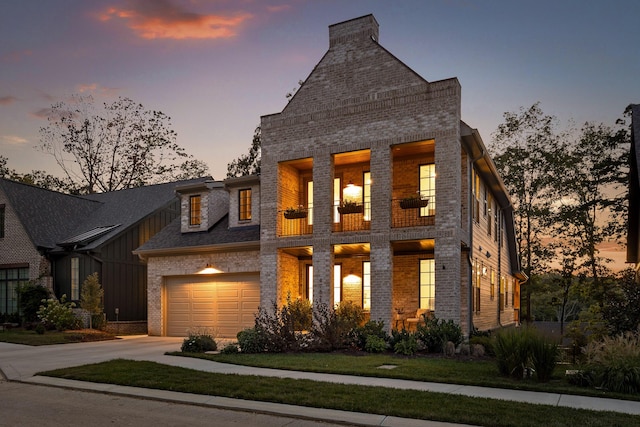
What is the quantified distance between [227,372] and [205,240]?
10992 millimetres

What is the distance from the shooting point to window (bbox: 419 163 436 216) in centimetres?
1912

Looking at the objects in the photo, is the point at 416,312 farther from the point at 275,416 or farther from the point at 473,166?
the point at 275,416

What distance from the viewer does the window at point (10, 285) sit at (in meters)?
26.9

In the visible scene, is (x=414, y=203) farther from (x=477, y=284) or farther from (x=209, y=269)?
(x=209, y=269)

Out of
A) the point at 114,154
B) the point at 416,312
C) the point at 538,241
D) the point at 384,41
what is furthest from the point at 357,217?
the point at 114,154

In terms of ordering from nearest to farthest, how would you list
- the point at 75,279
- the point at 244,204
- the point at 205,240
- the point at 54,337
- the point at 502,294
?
the point at 54,337 → the point at 205,240 → the point at 244,204 → the point at 75,279 → the point at 502,294

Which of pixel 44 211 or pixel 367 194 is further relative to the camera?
pixel 44 211

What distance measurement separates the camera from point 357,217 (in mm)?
20000

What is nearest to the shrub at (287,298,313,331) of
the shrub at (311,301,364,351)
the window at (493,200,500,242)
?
the shrub at (311,301,364,351)

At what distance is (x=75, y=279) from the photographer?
25.3 meters

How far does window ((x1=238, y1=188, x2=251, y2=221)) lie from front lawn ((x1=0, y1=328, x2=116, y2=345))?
266 inches

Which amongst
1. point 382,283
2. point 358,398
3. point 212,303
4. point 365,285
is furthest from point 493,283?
point 358,398

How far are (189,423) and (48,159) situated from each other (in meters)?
42.0

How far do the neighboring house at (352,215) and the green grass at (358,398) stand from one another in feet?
25.2
